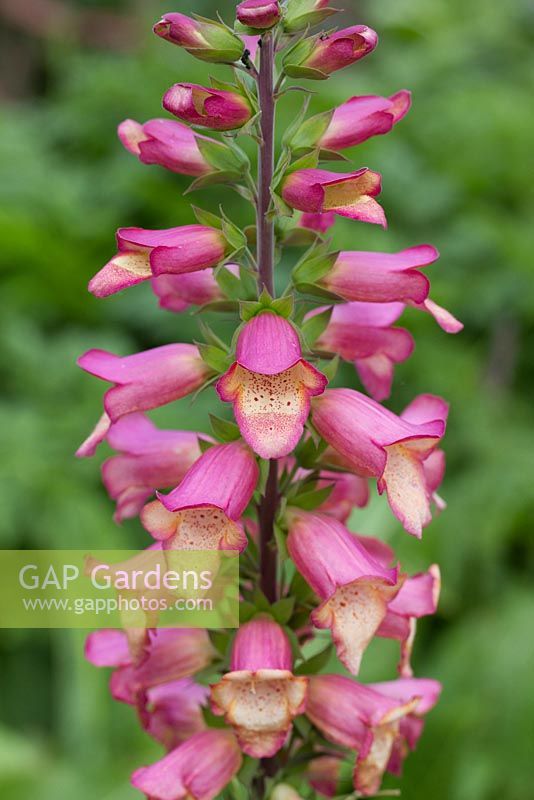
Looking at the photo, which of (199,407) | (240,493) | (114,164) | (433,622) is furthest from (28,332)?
(240,493)

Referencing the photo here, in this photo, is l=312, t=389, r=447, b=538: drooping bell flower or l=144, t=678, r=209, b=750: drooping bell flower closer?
l=312, t=389, r=447, b=538: drooping bell flower

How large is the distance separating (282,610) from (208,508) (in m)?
0.20

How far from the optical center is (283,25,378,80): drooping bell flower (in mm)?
1097

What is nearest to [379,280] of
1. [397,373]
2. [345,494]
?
[345,494]

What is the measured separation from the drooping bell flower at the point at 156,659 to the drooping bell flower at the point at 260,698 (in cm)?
18

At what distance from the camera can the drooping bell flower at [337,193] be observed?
1.04 metres

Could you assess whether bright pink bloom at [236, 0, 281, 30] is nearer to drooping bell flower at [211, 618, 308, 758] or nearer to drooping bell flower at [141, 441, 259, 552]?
drooping bell flower at [141, 441, 259, 552]

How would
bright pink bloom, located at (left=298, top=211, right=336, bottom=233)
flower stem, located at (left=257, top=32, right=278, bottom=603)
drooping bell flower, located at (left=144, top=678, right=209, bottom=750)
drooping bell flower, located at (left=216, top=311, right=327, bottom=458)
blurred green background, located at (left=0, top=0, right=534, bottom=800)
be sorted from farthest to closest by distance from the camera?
blurred green background, located at (left=0, top=0, right=534, bottom=800) → drooping bell flower, located at (left=144, top=678, right=209, bottom=750) → bright pink bloom, located at (left=298, top=211, right=336, bottom=233) → flower stem, located at (left=257, top=32, right=278, bottom=603) → drooping bell flower, located at (left=216, top=311, right=327, bottom=458)

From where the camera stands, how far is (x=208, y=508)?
3.55ft

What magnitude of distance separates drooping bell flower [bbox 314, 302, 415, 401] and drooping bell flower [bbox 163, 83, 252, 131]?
296 millimetres

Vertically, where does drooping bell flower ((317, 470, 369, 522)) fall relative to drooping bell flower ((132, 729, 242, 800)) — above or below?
above

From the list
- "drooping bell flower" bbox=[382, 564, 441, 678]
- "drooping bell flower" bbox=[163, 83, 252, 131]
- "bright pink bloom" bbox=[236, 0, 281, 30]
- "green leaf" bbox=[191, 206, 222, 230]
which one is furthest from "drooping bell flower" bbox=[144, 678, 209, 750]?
"bright pink bloom" bbox=[236, 0, 281, 30]

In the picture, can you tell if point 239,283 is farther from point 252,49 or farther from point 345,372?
point 345,372

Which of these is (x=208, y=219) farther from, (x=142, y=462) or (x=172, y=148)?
(x=142, y=462)
